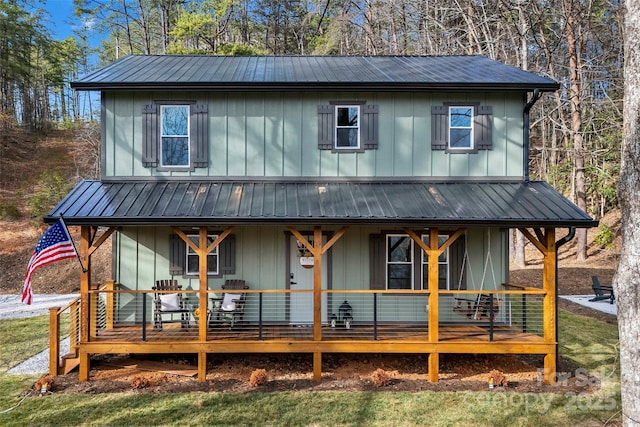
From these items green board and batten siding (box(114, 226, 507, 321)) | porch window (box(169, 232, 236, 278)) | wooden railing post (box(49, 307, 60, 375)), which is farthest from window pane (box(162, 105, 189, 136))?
wooden railing post (box(49, 307, 60, 375))

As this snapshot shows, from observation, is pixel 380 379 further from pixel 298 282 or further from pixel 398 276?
pixel 298 282

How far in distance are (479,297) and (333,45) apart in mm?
16479

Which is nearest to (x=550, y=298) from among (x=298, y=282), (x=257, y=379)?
(x=298, y=282)

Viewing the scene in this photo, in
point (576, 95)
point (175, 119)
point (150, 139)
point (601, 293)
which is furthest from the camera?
point (576, 95)

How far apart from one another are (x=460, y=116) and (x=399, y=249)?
321 cm

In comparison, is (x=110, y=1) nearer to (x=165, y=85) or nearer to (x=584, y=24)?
(x=165, y=85)

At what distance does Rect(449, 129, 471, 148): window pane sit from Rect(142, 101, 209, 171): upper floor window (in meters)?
5.35

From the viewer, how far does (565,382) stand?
21.5ft

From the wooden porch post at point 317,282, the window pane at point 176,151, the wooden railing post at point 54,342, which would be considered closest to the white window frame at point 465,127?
the wooden porch post at point 317,282

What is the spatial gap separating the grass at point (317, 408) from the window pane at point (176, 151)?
452 centimetres

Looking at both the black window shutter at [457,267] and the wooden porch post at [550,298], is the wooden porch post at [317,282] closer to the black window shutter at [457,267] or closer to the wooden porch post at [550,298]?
the black window shutter at [457,267]

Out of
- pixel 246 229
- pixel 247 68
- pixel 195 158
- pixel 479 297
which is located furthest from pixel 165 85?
pixel 479 297

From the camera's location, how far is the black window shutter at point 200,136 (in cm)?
802

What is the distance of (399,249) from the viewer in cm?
818
